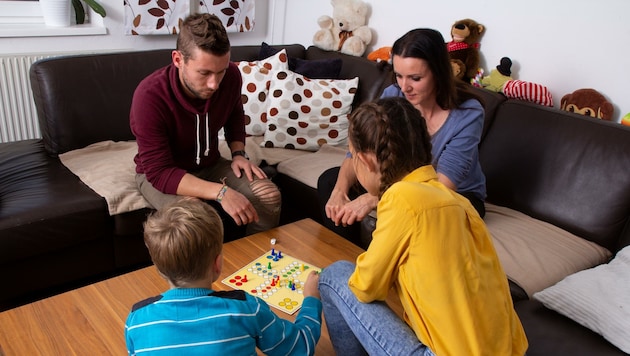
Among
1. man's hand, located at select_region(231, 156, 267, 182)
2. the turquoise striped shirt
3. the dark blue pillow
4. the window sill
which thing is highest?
the window sill

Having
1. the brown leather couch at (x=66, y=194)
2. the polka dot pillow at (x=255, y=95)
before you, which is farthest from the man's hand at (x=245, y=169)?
the polka dot pillow at (x=255, y=95)

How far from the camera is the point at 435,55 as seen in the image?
181 cm

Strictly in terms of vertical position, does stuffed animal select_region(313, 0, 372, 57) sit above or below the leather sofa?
above

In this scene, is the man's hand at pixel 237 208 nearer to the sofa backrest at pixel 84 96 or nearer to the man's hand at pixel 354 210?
the man's hand at pixel 354 210

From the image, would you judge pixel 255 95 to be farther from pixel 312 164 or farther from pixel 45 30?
pixel 45 30

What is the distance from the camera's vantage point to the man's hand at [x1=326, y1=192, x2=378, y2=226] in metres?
1.83

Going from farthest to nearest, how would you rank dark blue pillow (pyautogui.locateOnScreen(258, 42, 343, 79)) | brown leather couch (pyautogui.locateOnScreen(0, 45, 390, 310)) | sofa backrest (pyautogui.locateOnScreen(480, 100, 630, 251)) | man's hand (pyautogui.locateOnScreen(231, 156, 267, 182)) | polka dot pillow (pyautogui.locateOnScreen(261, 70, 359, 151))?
dark blue pillow (pyautogui.locateOnScreen(258, 42, 343, 79)), polka dot pillow (pyautogui.locateOnScreen(261, 70, 359, 151)), man's hand (pyautogui.locateOnScreen(231, 156, 267, 182)), sofa backrest (pyautogui.locateOnScreen(480, 100, 630, 251)), brown leather couch (pyautogui.locateOnScreen(0, 45, 390, 310))

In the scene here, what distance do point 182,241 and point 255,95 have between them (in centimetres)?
183

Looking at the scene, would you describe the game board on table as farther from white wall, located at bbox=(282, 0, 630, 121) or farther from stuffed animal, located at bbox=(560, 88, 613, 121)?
white wall, located at bbox=(282, 0, 630, 121)

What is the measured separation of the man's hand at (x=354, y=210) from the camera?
71.9 inches

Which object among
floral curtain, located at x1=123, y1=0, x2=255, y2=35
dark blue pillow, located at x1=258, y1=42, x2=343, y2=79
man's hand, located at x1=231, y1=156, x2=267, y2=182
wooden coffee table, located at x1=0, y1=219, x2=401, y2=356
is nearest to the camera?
wooden coffee table, located at x1=0, y1=219, x2=401, y2=356

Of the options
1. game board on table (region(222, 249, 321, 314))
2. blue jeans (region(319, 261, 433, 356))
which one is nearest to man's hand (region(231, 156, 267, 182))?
game board on table (region(222, 249, 321, 314))

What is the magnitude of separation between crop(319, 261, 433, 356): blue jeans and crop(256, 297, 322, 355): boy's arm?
6cm

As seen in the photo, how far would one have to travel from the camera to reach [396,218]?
1078 mm
